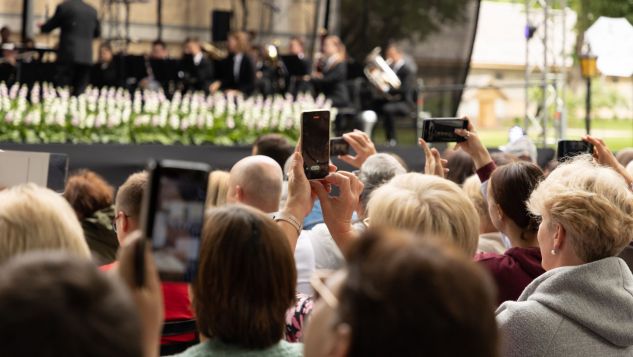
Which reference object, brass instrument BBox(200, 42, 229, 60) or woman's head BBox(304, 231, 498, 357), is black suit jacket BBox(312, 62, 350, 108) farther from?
woman's head BBox(304, 231, 498, 357)

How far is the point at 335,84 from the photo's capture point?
15.2 meters

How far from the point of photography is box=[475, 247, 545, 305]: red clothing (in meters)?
3.24

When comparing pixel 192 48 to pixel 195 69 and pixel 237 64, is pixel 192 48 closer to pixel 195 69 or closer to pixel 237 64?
pixel 195 69

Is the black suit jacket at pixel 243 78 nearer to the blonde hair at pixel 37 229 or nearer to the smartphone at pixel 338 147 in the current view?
the smartphone at pixel 338 147

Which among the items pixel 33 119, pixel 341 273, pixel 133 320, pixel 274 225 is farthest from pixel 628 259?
pixel 33 119

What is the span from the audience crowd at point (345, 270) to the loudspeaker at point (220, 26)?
12863 millimetres

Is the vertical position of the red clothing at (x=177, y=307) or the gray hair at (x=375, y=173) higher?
the gray hair at (x=375, y=173)

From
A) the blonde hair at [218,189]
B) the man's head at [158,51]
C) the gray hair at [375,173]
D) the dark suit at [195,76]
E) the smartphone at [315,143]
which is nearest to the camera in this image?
the smartphone at [315,143]

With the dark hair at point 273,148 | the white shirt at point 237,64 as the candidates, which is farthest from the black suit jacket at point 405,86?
the dark hair at point 273,148

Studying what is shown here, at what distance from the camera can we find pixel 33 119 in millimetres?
9594

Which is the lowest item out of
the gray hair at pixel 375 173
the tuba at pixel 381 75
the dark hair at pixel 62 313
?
the dark hair at pixel 62 313

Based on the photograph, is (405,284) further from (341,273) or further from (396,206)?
(396,206)

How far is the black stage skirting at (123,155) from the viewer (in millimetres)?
8469

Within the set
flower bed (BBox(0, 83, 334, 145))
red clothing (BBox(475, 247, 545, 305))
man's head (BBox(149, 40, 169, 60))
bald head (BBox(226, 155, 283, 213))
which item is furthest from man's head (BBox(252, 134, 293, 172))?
man's head (BBox(149, 40, 169, 60))
